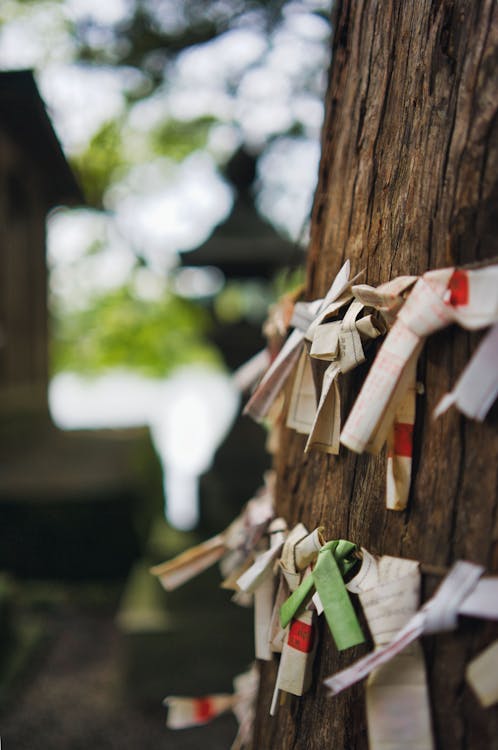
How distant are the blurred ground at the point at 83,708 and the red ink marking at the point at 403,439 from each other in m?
3.28

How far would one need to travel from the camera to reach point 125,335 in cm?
1571

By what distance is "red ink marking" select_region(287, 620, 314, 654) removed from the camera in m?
1.06

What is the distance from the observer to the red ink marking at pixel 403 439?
0.91 m

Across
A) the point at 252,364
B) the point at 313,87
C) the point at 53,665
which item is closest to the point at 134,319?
the point at 313,87

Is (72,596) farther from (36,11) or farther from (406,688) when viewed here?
(36,11)

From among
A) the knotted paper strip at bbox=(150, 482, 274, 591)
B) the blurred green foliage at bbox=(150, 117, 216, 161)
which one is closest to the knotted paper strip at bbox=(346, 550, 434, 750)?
the knotted paper strip at bbox=(150, 482, 274, 591)

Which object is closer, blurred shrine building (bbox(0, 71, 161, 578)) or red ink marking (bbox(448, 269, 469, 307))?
red ink marking (bbox(448, 269, 469, 307))

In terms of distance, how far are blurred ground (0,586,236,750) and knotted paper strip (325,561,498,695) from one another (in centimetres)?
317

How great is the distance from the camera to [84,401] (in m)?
18.9

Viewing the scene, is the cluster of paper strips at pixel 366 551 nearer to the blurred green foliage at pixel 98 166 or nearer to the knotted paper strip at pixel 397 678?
the knotted paper strip at pixel 397 678

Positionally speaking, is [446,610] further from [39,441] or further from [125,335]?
[125,335]

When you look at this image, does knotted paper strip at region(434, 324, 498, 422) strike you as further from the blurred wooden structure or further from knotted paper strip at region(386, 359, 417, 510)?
the blurred wooden structure

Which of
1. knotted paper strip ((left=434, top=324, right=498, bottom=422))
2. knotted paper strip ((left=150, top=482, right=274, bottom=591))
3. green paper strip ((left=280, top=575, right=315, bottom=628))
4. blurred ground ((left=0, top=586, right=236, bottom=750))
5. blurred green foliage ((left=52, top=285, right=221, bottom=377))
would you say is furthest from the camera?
blurred green foliage ((left=52, top=285, right=221, bottom=377))

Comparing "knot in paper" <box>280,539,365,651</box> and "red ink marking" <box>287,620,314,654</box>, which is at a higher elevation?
"knot in paper" <box>280,539,365,651</box>
